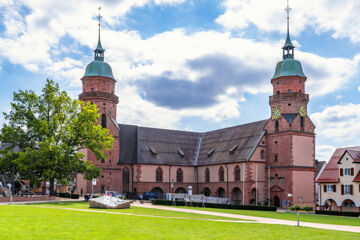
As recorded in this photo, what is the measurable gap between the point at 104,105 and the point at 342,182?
42.3m

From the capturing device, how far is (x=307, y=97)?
68188 millimetres

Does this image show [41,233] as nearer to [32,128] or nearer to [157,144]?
[32,128]

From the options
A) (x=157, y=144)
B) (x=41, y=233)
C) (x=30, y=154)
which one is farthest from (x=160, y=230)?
(x=157, y=144)

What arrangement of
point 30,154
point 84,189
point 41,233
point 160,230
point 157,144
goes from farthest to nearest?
point 157,144
point 84,189
point 30,154
point 160,230
point 41,233

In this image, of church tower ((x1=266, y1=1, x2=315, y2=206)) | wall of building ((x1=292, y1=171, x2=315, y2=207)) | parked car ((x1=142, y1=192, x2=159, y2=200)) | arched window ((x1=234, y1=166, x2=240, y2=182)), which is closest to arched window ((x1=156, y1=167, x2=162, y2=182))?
parked car ((x1=142, y1=192, x2=159, y2=200))

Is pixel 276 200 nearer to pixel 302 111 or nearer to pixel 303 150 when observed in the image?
pixel 303 150

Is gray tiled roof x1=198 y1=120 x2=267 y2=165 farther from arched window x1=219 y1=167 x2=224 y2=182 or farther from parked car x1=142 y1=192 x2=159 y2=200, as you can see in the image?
parked car x1=142 y1=192 x2=159 y2=200

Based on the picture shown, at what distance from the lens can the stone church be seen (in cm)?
6650

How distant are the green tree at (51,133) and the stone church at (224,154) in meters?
17.4

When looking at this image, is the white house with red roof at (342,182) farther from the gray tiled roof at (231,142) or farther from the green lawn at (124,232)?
the green lawn at (124,232)

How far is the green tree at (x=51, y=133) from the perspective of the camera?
5125cm

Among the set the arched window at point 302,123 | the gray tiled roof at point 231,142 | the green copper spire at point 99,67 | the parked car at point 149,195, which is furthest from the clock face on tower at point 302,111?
the green copper spire at point 99,67

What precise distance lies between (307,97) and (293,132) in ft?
22.6

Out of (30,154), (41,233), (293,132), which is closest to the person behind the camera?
(41,233)
